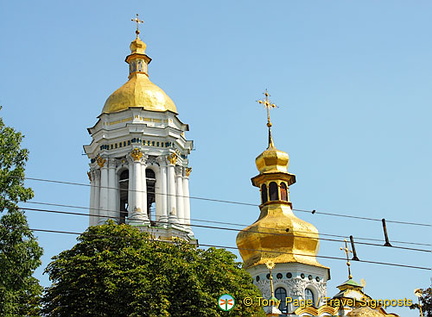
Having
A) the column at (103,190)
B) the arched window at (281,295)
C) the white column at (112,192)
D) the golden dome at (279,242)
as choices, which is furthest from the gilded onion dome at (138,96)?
the arched window at (281,295)

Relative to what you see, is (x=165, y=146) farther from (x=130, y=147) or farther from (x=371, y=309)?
(x=371, y=309)

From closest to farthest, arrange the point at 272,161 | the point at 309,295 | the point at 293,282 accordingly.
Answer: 1. the point at 293,282
2. the point at 309,295
3. the point at 272,161

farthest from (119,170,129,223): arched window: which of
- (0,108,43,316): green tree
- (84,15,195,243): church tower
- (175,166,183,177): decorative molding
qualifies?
(0,108,43,316): green tree

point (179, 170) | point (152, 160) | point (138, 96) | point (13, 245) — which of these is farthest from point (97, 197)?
point (13, 245)

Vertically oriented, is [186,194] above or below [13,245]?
above

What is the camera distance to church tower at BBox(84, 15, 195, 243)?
1704 inches

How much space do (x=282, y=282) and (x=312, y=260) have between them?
246cm

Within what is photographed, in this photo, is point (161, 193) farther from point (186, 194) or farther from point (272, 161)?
point (272, 161)

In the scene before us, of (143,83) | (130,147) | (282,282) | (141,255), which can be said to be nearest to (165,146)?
(130,147)

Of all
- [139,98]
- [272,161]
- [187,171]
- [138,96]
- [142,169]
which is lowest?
[142,169]

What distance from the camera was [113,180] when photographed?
44781 millimetres

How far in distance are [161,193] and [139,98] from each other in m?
6.81

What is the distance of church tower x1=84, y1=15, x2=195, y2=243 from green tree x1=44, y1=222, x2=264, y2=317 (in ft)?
25.6

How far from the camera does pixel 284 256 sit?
44.4 metres
